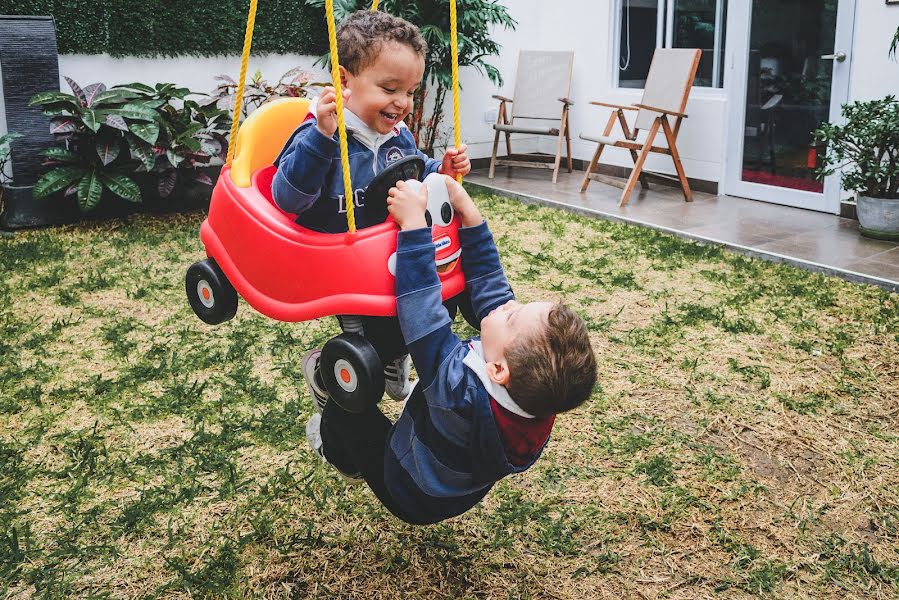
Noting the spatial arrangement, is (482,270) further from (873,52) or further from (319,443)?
(873,52)

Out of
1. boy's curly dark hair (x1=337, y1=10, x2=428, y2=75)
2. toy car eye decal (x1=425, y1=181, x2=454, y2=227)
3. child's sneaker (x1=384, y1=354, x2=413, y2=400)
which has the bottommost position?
child's sneaker (x1=384, y1=354, x2=413, y2=400)

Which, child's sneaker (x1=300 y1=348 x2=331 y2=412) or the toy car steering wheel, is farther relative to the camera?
child's sneaker (x1=300 y1=348 x2=331 y2=412)

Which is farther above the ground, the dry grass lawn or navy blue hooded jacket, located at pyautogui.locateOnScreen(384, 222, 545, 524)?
navy blue hooded jacket, located at pyautogui.locateOnScreen(384, 222, 545, 524)

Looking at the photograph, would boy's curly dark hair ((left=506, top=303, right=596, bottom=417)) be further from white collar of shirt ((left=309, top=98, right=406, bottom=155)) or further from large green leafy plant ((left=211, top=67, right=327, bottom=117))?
large green leafy plant ((left=211, top=67, right=327, bottom=117))

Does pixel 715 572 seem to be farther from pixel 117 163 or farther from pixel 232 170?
pixel 117 163

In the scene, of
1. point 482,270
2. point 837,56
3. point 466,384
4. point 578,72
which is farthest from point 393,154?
point 578,72

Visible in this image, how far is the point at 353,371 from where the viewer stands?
1.51 m

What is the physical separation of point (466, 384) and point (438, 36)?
5337mm

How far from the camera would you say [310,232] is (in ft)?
5.43

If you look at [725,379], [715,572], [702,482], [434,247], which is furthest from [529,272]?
[434,247]

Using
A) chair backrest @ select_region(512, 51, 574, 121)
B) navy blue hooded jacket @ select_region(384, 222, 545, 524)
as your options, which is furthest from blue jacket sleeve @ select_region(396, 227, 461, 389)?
chair backrest @ select_region(512, 51, 574, 121)

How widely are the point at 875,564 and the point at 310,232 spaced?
5.43 ft

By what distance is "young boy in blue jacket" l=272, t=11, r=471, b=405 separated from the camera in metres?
1.62

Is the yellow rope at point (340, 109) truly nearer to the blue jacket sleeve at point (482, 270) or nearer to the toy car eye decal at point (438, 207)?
the toy car eye decal at point (438, 207)
